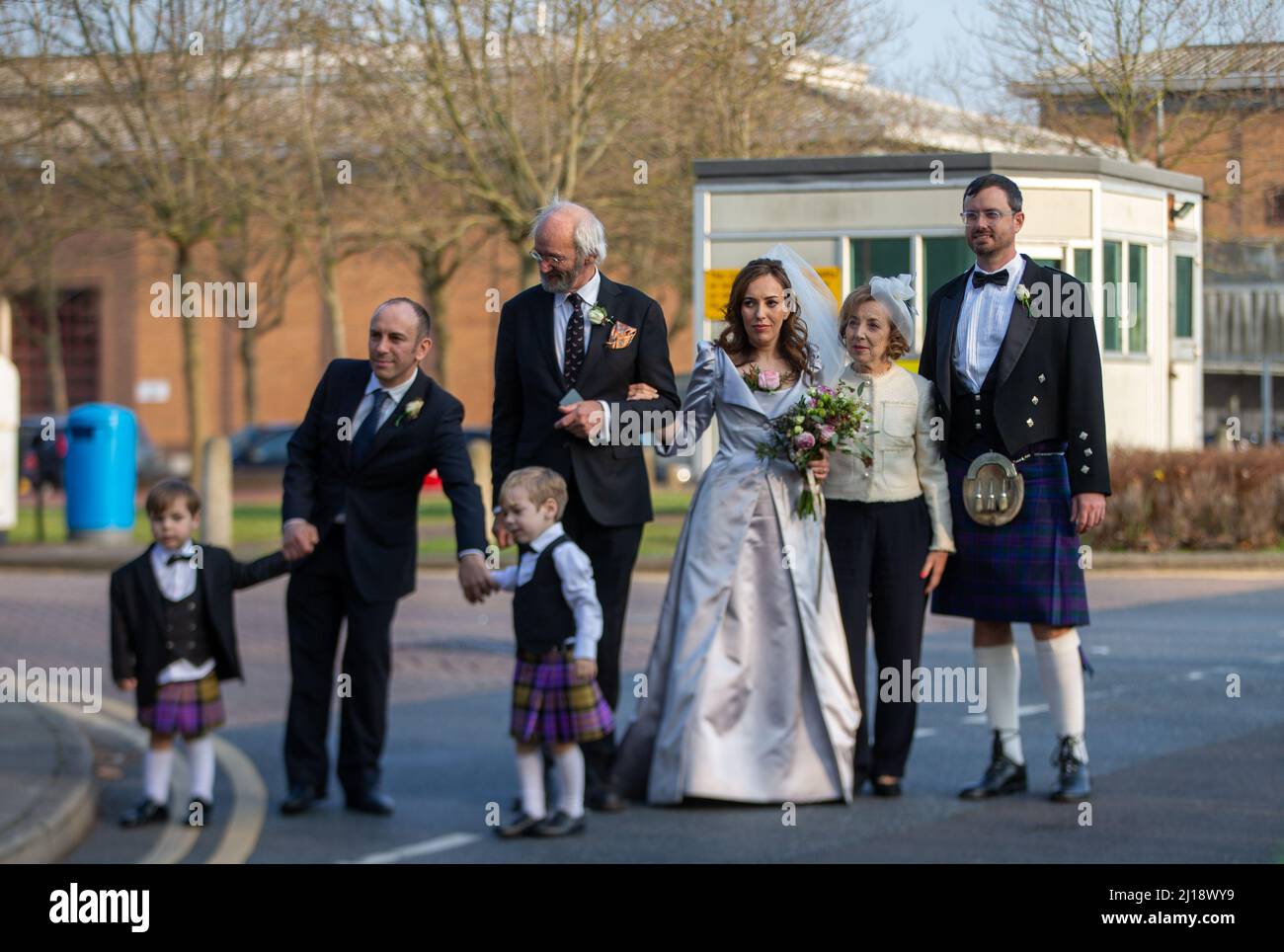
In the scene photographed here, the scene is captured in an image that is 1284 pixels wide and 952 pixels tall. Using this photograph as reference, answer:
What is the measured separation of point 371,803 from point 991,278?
295 cm

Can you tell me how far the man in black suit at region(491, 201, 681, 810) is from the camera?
269 inches

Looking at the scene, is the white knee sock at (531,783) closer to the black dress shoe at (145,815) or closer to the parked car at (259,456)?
the black dress shoe at (145,815)

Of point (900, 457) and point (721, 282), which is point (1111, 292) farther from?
point (900, 457)

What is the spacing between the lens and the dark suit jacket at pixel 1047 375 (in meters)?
6.53

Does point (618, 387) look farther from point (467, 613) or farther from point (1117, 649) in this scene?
point (467, 613)

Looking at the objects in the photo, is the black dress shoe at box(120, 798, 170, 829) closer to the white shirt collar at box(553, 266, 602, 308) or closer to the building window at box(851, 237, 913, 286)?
the white shirt collar at box(553, 266, 602, 308)

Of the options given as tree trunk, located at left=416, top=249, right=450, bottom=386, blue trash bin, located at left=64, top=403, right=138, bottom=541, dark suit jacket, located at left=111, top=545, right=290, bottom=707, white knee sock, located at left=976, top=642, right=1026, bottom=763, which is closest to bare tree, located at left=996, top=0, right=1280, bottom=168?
white knee sock, located at left=976, top=642, right=1026, bottom=763

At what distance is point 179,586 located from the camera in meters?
7.29

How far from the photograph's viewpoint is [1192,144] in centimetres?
1823

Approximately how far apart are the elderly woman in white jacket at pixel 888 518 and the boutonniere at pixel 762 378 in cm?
27

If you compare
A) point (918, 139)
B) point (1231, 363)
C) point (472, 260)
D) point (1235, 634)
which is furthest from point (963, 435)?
point (472, 260)

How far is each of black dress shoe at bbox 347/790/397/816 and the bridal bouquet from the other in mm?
1899

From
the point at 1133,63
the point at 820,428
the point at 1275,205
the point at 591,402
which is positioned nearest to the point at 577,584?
the point at 591,402

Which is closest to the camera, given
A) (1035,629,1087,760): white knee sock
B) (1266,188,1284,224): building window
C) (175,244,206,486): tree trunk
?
(1035,629,1087,760): white knee sock
